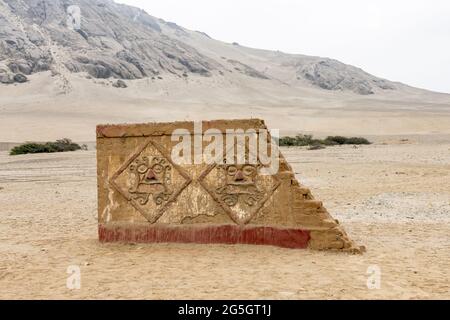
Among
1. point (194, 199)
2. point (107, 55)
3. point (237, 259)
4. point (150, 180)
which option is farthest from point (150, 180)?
point (107, 55)

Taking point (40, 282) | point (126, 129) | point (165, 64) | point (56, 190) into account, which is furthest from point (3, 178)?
point (165, 64)

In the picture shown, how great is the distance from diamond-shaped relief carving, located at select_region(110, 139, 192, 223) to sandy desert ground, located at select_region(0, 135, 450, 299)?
59 centimetres

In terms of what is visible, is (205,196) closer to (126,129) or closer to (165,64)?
(126,129)

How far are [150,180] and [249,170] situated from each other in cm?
149

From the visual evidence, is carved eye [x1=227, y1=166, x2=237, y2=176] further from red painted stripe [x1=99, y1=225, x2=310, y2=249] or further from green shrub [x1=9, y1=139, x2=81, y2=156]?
green shrub [x1=9, y1=139, x2=81, y2=156]

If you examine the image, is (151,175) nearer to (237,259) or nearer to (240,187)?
(240,187)

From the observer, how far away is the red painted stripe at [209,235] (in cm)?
744

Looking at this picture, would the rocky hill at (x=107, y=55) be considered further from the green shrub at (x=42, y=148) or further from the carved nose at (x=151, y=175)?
the carved nose at (x=151, y=175)

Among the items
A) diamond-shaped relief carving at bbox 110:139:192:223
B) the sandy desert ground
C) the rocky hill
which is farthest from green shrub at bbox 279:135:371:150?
the rocky hill

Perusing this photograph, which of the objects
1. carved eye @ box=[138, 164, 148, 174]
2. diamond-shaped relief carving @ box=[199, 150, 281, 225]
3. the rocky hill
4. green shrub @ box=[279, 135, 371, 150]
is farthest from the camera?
the rocky hill

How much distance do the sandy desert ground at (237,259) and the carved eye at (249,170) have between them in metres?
1.02

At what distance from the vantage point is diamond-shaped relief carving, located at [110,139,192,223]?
25.9ft

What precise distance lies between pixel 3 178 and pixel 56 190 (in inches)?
222

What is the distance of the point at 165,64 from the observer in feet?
328
